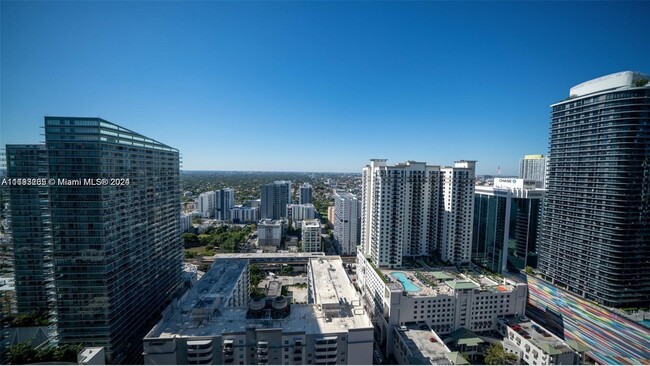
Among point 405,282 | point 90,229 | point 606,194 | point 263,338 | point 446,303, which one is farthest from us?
point 405,282

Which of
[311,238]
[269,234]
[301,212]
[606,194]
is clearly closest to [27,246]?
[269,234]

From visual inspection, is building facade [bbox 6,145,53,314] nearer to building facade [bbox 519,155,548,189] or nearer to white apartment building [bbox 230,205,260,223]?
white apartment building [bbox 230,205,260,223]

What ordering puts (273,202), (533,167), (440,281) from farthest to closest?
(273,202), (533,167), (440,281)

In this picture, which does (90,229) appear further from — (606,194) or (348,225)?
(348,225)

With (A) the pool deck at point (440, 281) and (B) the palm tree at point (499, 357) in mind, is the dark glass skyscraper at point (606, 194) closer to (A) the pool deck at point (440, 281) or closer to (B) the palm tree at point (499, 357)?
(A) the pool deck at point (440, 281)

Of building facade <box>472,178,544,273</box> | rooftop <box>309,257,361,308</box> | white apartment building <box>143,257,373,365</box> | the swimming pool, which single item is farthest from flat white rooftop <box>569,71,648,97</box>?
white apartment building <box>143,257,373,365</box>

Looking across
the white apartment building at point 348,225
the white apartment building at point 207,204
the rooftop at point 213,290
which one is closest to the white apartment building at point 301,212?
the white apartment building at point 348,225

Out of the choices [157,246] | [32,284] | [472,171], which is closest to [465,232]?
[472,171]
